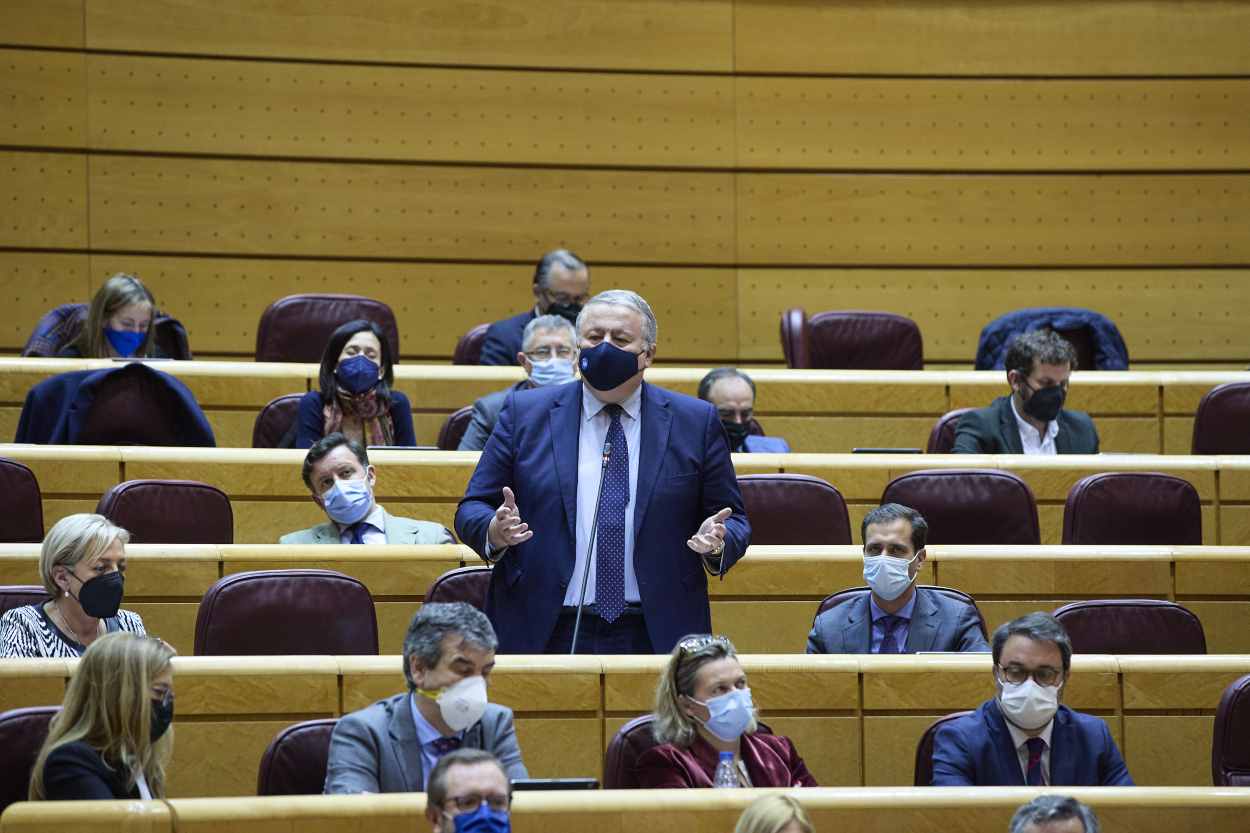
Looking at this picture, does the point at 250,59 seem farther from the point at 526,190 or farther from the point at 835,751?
the point at 835,751

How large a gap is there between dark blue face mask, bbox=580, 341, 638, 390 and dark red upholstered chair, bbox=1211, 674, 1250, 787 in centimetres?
125

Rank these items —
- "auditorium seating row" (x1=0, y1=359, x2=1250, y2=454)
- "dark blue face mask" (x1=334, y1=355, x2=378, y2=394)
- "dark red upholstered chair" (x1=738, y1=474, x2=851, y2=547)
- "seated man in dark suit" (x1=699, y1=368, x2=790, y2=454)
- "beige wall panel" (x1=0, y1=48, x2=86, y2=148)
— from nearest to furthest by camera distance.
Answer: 1. "dark red upholstered chair" (x1=738, y1=474, x2=851, y2=547)
2. "dark blue face mask" (x1=334, y1=355, x2=378, y2=394)
3. "seated man in dark suit" (x1=699, y1=368, x2=790, y2=454)
4. "auditorium seating row" (x1=0, y1=359, x2=1250, y2=454)
5. "beige wall panel" (x1=0, y1=48, x2=86, y2=148)

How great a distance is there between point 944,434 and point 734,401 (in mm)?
705

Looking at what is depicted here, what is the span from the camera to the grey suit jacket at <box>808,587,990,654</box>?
3.68 m

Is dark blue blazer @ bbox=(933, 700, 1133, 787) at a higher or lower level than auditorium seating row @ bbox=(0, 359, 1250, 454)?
lower

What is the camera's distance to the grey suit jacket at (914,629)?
3.68m

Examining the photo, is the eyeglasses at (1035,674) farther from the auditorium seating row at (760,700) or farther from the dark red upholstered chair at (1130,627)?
the dark red upholstered chair at (1130,627)

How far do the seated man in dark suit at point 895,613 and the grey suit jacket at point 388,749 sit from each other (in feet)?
3.53

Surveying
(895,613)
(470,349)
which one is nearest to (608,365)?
(895,613)

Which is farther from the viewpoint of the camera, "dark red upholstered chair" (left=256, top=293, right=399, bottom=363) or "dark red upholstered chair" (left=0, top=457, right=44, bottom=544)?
"dark red upholstered chair" (left=256, top=293, right=399, bottom=363)

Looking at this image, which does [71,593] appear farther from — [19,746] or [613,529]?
[613,529]

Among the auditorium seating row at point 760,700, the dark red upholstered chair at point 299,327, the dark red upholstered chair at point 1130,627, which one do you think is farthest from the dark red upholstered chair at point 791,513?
the dark red upholstered chair at point 299,327

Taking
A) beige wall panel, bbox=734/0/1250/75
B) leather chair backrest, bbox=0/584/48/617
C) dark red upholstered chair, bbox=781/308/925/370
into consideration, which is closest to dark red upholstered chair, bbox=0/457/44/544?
leather chair backrest, bbox=0/584/48/617

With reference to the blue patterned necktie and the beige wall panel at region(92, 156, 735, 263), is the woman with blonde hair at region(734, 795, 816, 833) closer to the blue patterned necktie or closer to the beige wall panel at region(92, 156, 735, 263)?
the blue patterned necktie
